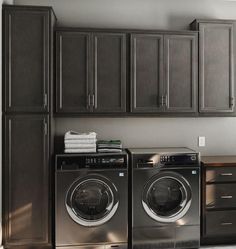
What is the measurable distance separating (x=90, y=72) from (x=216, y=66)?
1455 millimetres

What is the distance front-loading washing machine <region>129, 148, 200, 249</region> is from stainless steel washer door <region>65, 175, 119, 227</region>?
0.24 metres

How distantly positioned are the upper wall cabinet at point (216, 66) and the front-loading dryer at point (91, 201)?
48.6 inches

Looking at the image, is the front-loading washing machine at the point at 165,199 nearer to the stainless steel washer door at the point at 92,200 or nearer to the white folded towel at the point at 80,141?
the stainless steel washer door at the point at 92,200

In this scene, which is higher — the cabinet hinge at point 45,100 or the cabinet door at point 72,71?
the cabinet door at point 72,71

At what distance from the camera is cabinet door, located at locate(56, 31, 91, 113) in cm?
325

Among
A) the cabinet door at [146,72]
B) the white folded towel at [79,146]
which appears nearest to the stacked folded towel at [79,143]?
the white folded towel at [79,146]

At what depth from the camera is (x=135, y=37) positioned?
132 inches

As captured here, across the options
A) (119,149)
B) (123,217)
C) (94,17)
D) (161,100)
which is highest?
(94,17)

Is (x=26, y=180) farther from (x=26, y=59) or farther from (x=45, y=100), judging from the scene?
(x=26, y=59)

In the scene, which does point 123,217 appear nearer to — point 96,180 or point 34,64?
point 96,180

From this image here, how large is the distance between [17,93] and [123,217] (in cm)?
164

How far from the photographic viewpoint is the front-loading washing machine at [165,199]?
3092 mm

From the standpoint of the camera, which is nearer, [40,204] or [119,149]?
[40,204]

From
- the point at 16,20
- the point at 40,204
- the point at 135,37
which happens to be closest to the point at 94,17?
the point at 135,37
